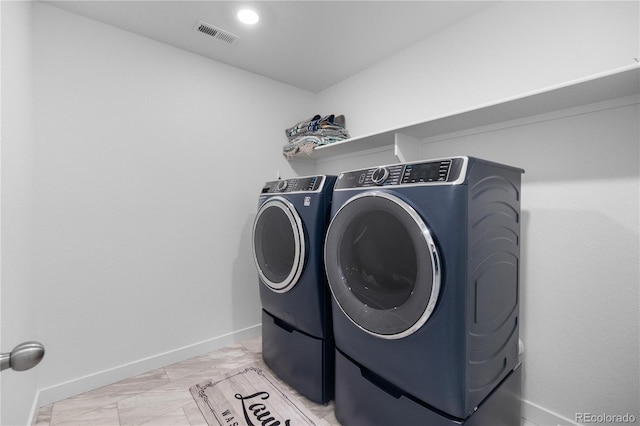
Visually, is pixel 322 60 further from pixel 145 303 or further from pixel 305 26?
pixel 145 303

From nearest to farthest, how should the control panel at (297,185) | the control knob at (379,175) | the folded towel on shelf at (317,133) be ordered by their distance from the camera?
1. the control knob at (379,175)
2. the control panel at (297,185)
3. the folded towel on shelf at (317,133)

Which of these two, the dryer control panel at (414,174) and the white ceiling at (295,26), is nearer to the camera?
the dryer control panel at (414,174)

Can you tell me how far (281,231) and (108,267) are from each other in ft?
3.79

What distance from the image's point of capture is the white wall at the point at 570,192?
1306 millimetres

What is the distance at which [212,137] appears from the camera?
234 cm

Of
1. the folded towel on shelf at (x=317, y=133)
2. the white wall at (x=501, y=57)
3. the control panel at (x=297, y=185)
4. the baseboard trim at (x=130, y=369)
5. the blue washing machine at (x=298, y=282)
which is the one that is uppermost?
the white wall at (x=501, y=57)

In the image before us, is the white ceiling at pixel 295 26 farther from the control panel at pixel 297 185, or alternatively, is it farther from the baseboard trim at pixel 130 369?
the baseboard trim at pixel 130 369

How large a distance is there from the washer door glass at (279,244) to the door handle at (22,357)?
1.19 metres

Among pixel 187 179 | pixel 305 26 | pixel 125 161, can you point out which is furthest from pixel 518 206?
pixel 125 161

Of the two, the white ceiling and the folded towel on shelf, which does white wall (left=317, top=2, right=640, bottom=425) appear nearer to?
the white ceiling

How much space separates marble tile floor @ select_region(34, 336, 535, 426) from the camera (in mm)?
1562

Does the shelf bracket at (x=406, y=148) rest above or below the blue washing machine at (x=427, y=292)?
above

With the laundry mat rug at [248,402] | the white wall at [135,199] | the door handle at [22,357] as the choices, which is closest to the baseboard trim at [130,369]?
the white wall at [135,199]

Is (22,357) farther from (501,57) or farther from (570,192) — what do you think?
(501,57)
